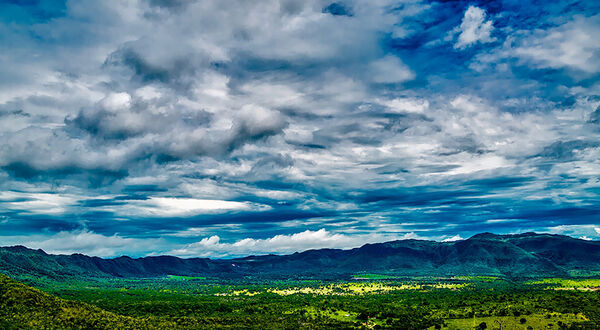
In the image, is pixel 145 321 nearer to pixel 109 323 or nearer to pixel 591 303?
pixel 109 323

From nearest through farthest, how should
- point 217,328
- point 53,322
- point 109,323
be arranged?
point 53,322, point 109,323, point 217,328

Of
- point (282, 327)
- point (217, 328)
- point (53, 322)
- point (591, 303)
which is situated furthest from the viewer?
point (591, 303)

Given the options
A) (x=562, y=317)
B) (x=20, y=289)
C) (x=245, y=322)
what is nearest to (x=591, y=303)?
(x=562, y=317)

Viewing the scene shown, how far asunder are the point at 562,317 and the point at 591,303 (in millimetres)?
38470

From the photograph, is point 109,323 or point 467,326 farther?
point 467,326

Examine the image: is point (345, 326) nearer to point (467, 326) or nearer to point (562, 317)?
point (467, 326)

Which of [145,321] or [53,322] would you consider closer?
[53,322]

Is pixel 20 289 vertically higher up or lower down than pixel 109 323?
higher up

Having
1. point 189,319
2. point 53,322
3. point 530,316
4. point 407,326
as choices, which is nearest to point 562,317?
point 530,316

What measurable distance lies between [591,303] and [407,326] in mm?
86095

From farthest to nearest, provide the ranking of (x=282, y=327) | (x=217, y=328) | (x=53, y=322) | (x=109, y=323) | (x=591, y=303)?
(x=591, y=303), (x=282, y=327), (x=217, y=328), (x=109, y=323), (x=53, y=322)

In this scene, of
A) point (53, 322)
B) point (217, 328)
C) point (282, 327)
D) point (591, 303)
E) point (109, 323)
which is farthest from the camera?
point (591, 303)

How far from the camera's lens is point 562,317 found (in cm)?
16475

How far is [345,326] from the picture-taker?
185 m
